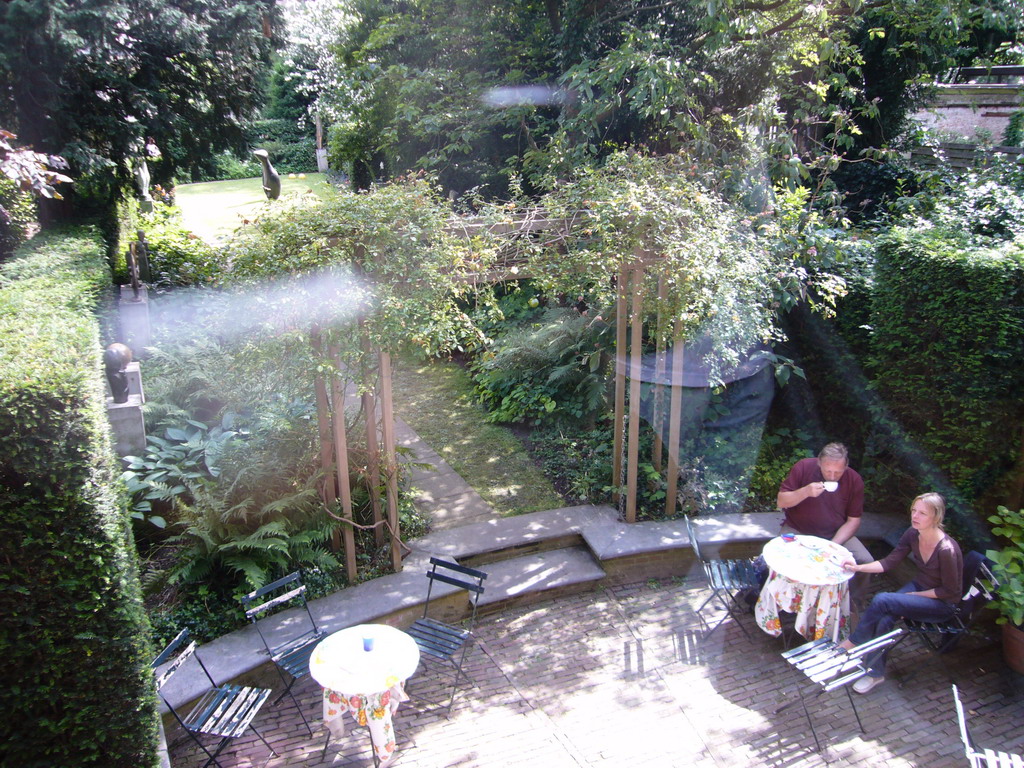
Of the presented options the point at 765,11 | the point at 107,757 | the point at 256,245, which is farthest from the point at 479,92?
the point at 107,757

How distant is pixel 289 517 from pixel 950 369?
5.64 meters

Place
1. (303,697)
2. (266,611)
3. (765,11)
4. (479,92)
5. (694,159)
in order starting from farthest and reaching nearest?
(479,92)
(765,11)
(694,159)
(266,611)
(303,697)

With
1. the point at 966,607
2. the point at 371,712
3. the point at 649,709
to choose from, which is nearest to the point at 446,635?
the point at 371,712

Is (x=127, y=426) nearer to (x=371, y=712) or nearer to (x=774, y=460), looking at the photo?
(x=371, y=712)

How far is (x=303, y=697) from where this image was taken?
16.1ft

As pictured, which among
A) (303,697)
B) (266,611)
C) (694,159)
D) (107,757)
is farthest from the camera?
(694,159)

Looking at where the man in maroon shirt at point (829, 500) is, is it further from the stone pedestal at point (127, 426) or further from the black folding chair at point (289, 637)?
the stone pedestal at point (127, 426)

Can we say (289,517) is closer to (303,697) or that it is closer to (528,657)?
(303,697)

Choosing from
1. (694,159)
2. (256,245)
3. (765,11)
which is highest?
(765,11)

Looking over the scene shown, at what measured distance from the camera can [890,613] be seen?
4.93 m

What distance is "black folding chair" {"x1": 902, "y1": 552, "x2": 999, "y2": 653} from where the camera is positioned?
16.0ft

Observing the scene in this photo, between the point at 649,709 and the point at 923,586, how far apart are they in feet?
7.02

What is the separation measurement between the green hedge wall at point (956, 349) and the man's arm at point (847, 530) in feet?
3.92

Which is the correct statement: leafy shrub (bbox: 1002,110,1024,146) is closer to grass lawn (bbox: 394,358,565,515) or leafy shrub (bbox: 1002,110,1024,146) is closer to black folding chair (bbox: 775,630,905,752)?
grass lawn (bbox: 394,358,565,515)
